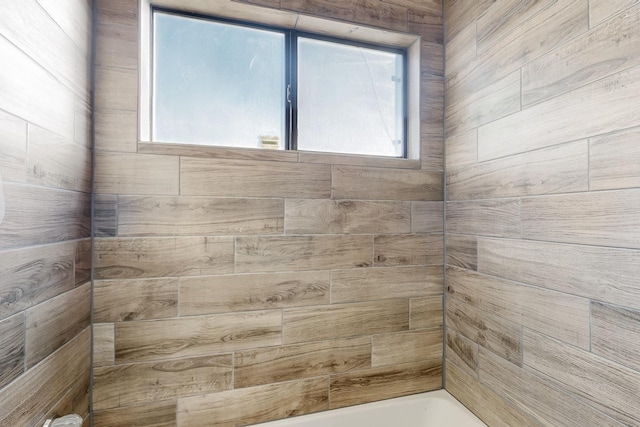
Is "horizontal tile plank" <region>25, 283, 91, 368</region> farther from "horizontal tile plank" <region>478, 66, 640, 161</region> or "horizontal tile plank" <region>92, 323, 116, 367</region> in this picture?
"horizontal tile plank" <region>478, 66, 640, 161</region>

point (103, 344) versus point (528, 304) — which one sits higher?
point (528, 304)

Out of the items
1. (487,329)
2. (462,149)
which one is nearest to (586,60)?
(462,149)

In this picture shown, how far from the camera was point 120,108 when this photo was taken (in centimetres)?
130

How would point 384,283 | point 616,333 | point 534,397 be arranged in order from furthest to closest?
point 384,283 < point 534,397 < point 616,333

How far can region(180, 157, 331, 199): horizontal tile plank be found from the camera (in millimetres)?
1362

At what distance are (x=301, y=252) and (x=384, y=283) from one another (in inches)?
17.9

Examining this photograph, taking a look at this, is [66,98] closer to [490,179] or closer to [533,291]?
[490,179]

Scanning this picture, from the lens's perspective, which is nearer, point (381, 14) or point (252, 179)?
point (252, 179)

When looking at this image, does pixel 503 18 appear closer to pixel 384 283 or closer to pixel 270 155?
pixel 270 155

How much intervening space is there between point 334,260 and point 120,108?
1120 mm

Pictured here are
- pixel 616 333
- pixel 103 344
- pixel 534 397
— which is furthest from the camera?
pixel 103 344

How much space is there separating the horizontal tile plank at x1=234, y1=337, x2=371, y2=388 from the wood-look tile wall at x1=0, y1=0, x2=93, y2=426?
24.0 inches

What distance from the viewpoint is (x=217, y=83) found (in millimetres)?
1548

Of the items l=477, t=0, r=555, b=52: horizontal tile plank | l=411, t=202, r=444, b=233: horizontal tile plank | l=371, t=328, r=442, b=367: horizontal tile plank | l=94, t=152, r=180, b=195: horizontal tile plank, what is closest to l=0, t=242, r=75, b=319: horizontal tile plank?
l=94, t=152, r=180, b=195: horizontal tile plank
